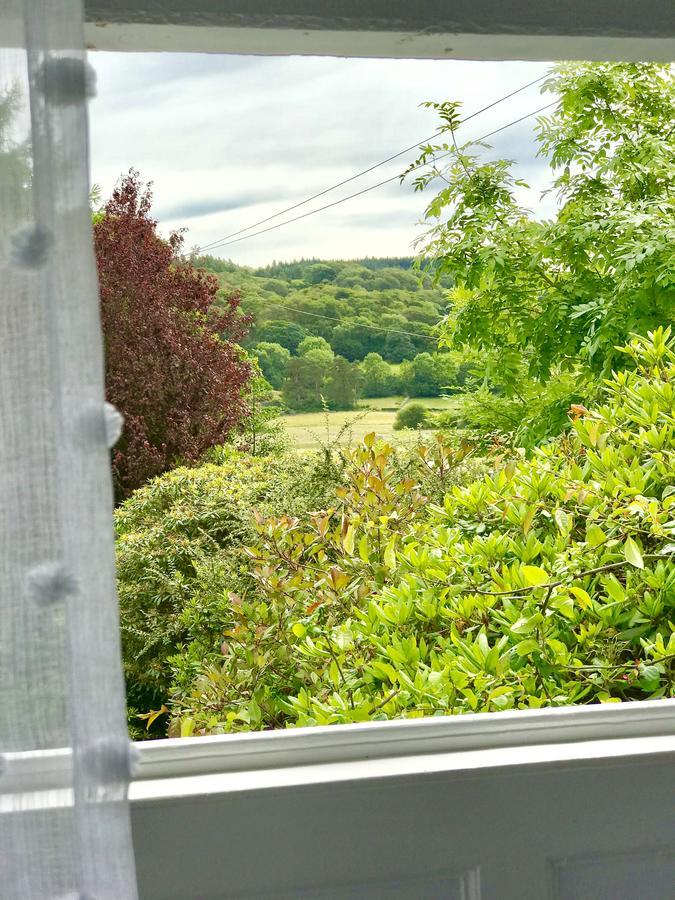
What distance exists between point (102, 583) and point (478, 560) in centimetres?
73

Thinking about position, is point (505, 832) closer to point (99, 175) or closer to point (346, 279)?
point (346, 279)

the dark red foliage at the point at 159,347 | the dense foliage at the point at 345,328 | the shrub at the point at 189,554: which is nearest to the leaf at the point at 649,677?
the shrub at the point at 189,554

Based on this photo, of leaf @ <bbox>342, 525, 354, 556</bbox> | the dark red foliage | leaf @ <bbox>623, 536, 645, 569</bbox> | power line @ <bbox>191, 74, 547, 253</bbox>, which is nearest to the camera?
leaf @ <bbox>623, 536, 645, 569</bbox>

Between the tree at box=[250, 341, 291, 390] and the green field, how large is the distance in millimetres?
162

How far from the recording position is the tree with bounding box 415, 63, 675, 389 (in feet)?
8.73

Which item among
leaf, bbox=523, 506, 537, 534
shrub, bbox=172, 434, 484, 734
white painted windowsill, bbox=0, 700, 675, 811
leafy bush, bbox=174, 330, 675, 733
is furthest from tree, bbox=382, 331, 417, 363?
white painted windowsill, bbox=0, 700, 675, 811

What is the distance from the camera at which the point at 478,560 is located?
117 cm

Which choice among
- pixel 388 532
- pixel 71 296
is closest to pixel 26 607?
pixel 71 296

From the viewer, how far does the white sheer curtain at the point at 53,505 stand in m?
0.53

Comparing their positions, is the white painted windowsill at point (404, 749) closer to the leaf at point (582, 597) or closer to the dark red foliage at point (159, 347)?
the leaf at point (582, 597)

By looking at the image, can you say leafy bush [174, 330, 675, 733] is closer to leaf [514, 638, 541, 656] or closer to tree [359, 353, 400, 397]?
leaf [514, 638, 541, 656]

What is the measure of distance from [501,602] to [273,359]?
6.60 ft

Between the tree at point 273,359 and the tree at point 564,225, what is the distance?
59cm

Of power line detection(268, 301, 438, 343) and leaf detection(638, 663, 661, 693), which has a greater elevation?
power line detection(268, 301, 438, 343)
